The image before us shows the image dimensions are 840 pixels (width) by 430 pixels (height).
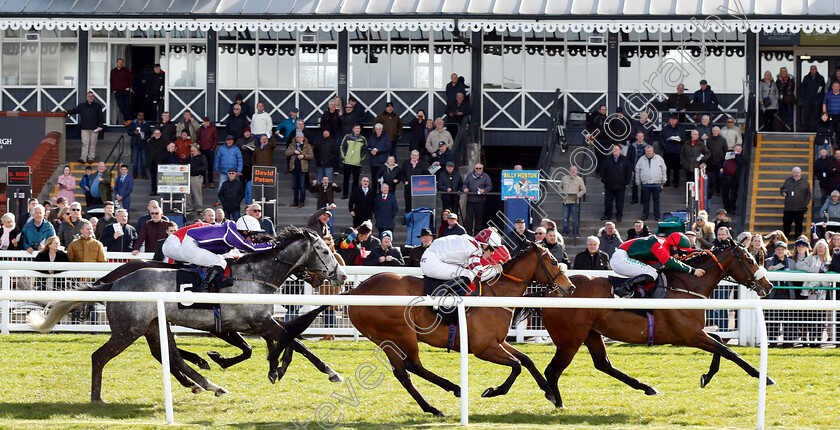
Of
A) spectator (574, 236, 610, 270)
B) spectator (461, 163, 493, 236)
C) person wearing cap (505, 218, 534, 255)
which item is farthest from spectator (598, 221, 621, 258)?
spectator (461, 163, 493, 236)

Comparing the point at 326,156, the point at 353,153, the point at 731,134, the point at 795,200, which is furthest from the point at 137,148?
the point at 795,200

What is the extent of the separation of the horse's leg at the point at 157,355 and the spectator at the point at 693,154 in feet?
37.2

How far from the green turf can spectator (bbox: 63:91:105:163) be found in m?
11.7

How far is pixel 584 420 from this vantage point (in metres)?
8.39

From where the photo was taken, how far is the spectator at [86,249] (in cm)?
1330

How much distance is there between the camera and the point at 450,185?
18.8 metres

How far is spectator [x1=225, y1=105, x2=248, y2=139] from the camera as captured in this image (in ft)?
69.8

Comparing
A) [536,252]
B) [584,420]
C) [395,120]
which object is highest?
[395,120]

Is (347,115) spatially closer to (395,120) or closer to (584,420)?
(395,120)

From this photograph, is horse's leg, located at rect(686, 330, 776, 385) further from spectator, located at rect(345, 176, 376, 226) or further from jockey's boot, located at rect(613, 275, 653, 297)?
spectator, located at rect(345, 176, 376, 226)

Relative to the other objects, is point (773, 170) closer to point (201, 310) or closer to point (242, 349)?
point (242, 349)

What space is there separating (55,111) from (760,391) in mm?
18693

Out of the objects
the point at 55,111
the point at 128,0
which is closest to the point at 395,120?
the point at 128,0

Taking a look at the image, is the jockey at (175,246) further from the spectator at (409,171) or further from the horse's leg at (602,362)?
the spectator at (409,171)
